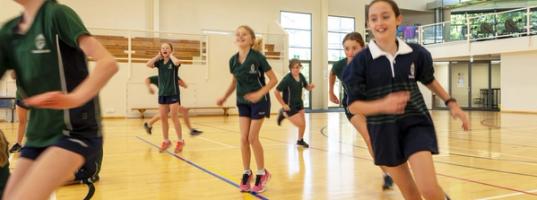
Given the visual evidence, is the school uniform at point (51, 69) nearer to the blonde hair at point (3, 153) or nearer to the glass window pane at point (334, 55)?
the blonde hair at point (3, 153)

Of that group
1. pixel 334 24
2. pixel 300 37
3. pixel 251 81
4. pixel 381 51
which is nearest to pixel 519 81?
pixel 334 24

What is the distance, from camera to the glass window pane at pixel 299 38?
23734 millimetres

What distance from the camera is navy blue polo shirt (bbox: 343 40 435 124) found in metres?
2.73

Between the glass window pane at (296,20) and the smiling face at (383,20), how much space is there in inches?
818

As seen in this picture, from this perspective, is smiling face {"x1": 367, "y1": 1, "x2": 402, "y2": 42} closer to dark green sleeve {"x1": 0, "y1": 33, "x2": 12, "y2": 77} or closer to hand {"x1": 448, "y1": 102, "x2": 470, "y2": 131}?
hand {"x1": 448, "y1": 102, "x2": 470, "y2": 131}

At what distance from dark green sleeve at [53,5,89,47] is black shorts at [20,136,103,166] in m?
0.42

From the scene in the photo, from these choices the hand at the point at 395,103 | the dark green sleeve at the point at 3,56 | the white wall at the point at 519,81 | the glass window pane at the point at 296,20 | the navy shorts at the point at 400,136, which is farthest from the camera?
the glass window pane at the point at 296,20

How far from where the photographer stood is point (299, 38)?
78.4ft

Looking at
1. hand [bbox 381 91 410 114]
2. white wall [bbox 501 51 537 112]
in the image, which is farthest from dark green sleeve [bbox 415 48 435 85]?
white wall [bbox 501 51 537 112]

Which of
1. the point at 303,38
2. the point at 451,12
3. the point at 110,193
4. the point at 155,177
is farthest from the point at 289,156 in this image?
the point at 451,12

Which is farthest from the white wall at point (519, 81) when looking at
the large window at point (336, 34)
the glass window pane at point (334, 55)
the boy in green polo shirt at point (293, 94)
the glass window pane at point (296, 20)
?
the boy in green polo shirt at point (293, 94)

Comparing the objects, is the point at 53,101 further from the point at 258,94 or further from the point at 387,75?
the point at 258,94

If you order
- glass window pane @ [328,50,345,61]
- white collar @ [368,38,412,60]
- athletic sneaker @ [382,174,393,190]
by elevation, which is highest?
glass window pane @ [328,50,345,61]

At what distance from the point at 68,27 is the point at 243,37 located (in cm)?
278
